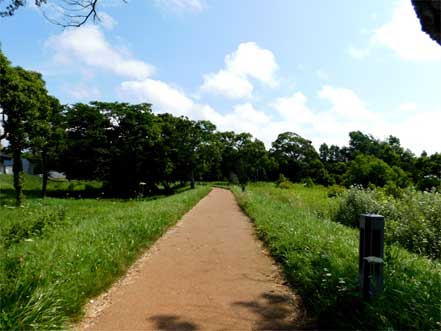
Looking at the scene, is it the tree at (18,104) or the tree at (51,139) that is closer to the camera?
the tree at (18,104)

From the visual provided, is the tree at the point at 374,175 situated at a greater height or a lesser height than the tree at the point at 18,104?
lesser

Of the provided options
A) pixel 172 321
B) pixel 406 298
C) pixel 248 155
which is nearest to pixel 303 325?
pixel 406 298

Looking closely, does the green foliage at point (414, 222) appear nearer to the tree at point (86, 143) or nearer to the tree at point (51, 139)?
the tree at point (51, 139)

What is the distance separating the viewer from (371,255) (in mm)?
3906

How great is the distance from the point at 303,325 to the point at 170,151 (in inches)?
1639

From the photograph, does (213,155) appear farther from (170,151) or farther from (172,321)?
(172,321)

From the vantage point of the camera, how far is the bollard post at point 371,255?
3863mm

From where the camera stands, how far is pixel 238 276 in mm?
6281

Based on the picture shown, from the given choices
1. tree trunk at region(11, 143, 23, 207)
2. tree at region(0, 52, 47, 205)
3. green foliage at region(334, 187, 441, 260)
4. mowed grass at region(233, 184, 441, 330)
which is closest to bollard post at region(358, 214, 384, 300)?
mowed grass at region(233, 184, 441, 330)

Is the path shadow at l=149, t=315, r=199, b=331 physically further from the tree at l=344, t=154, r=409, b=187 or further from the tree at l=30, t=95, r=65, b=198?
the tree at l=344, t=154, r=409, b=187

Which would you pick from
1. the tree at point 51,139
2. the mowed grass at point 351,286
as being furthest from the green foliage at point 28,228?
the tree at point 51,139

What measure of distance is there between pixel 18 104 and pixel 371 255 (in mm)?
23670

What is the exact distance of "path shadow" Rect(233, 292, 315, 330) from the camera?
4.19 m

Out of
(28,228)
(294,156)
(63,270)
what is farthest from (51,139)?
(294,156)
